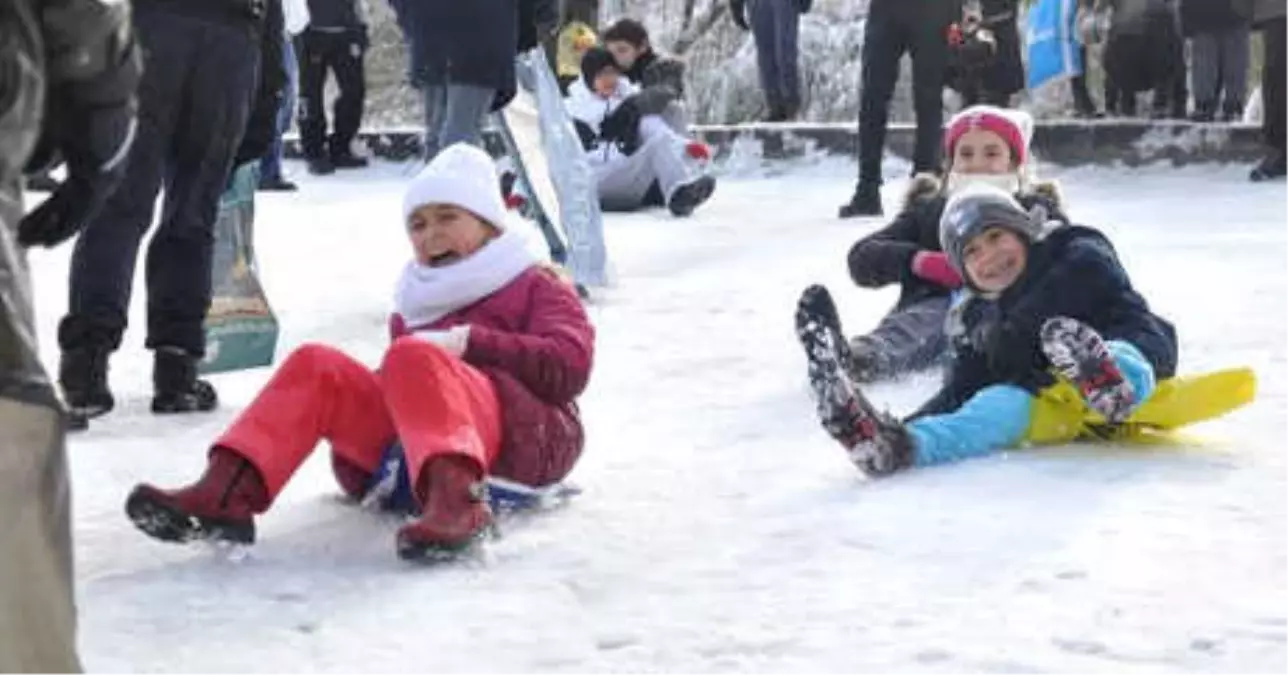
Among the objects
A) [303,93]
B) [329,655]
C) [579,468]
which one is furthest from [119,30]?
[303,93]

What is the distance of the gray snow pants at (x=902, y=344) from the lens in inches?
186

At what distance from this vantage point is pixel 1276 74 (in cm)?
917

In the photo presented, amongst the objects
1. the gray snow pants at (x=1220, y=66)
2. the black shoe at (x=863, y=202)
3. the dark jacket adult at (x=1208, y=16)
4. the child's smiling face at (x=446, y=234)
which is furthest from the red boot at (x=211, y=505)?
the gray snow pants at (x=1220, y=66)

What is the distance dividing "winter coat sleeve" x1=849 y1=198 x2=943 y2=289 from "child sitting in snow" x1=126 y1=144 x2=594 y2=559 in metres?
1.46

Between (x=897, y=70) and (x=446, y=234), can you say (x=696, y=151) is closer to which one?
(x=897, y=70)

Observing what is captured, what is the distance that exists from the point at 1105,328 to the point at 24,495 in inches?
109

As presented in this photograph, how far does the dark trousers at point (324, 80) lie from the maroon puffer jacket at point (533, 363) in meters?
8.45

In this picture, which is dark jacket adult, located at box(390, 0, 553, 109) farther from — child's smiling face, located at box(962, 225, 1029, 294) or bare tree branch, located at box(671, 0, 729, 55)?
bare tree branch, located at box(671, 0, 729, 55)

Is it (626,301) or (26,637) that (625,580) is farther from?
(626,301)

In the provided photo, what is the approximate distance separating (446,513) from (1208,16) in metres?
8.00

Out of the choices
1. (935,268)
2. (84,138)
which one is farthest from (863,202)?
(84,138)

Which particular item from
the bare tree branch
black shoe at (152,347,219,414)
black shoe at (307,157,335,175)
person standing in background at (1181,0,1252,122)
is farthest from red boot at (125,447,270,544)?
the bare tree branch

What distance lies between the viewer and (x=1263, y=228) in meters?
7.59

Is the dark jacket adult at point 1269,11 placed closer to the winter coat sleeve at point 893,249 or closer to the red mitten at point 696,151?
the red mitten at point 696,151
